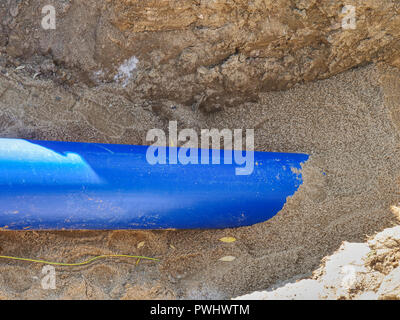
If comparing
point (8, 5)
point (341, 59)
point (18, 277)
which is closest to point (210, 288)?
point (18, 277)

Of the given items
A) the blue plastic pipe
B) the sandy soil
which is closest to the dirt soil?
the sandy soil

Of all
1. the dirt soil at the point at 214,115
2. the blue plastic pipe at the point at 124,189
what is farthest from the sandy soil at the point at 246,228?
the blue plastic pipe at the point at 124,189

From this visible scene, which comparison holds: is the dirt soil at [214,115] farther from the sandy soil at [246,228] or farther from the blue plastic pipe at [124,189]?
the blue plastic pipe at [124,189]

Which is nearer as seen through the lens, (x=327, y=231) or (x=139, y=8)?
(x=327, y=231)

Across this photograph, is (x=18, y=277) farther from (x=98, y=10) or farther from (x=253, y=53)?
(x=253, y=53)

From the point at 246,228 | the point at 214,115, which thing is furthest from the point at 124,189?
the point at 214,115

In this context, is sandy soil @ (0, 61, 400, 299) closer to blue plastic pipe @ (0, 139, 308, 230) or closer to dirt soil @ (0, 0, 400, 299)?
dirt soil @ (0, 0, 400, 299)

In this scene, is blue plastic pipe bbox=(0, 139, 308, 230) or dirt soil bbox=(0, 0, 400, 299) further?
dirt soil bbox=(0, 0, 400, 299)
